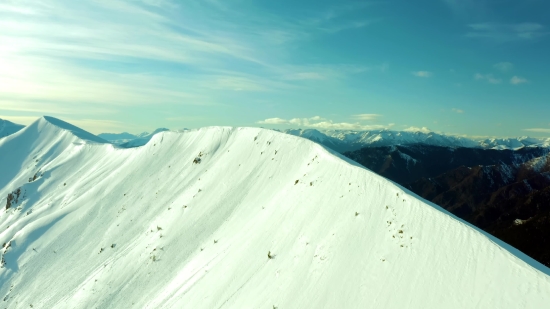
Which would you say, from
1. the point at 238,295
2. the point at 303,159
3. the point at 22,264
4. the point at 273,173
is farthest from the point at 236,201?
the point at 22,264

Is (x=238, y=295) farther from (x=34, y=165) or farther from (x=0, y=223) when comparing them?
(x=34, y=165)

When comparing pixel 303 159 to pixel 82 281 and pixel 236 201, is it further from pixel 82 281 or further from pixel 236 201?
pixel 82 281

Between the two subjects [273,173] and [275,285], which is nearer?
[275,285]

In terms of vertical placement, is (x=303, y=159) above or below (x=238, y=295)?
above

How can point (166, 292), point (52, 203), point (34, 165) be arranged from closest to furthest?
point (166, 292)
point (52, 203)
point (34, 165)

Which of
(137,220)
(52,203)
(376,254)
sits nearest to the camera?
(376,254)

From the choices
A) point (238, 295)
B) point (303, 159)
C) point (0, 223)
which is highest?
point (303, 159)
